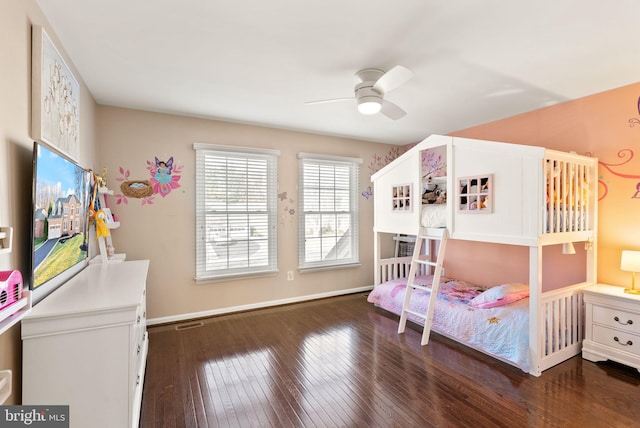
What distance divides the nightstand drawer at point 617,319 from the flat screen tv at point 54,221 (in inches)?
161

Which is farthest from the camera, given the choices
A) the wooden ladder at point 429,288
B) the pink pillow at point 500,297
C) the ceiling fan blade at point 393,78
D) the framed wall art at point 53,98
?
the wooden ladder at point 429,288

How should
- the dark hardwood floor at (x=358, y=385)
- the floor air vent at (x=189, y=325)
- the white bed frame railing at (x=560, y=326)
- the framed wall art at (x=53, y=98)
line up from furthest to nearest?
the floor air vent at (x=189, y=325) < the white bed frame railing at (x=560, y=326) < the dark hardwood floor at (x=358, y=385) < the framed wall art at (x=53, y=98)

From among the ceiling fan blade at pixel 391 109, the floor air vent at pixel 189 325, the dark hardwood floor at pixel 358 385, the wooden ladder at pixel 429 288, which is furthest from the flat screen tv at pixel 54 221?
the wooden ladder at pixel 429 288

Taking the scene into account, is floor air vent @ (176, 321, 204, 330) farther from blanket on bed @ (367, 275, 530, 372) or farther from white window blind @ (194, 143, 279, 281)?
blanket on bed @ (367, 275, 530, 372)

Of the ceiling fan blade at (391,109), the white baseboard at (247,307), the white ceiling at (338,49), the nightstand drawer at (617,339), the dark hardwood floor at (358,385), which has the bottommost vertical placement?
the dark hardwood floor at (358,385)

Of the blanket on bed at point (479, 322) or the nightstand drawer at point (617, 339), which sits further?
the blanket on bed at point (479, 322)

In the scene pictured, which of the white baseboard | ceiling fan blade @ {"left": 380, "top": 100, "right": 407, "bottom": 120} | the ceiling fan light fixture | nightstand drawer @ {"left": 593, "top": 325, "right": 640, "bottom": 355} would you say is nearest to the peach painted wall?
nightstand drawer @ {"left": 593, "top": 325, "right": 640, "bottom": 355}

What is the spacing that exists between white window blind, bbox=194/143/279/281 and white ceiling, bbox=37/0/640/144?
75cm

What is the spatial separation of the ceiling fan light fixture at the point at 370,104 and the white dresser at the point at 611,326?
2536 millimetres

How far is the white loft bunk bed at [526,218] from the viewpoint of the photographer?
2.45 metres

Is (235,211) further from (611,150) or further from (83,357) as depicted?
(611,150)

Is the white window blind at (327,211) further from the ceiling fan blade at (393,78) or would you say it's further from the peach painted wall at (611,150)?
the peach painted wall at (611,150)

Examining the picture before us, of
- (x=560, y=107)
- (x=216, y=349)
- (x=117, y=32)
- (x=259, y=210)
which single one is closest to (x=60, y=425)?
(x=216, y=349)

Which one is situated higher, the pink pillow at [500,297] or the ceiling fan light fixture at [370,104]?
the ceiling fan light fixture at [370,104]
